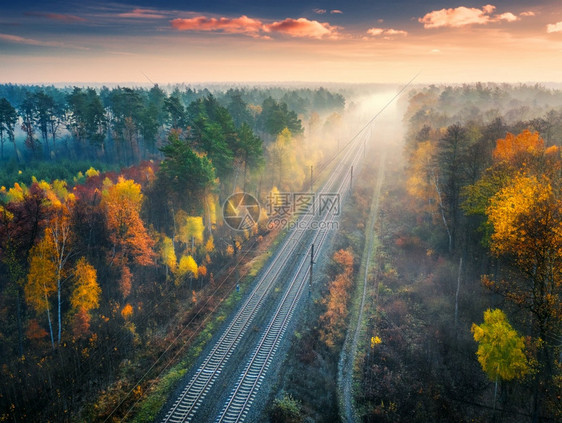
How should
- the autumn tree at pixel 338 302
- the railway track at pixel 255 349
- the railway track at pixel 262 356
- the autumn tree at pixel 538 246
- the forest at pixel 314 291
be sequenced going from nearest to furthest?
the autumn tree at pixel 538 246 → the railway track at pixel 262 356 → the railway track at pixel 255 349 → the forest at pixel 314 291 → the autumn tree at pixel 338 302

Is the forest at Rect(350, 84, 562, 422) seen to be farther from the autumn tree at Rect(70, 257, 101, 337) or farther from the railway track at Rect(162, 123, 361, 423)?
the autumn tree at Rect(70, 257, 101, 337)

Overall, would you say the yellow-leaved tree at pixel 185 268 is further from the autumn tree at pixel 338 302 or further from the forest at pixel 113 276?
the autumn tree at pixel 338 302

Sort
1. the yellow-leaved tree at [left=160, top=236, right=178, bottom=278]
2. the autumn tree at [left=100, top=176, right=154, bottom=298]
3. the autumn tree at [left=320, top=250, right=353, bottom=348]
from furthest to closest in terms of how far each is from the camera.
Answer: the yellow-leaved tree at [left=160, top=236, right=178, bottom=278] < the autumn tree at [left=100, top=176, right=154, bottom=298] < the autumn tree at [left=320, top=250, right=353, bottom=348]

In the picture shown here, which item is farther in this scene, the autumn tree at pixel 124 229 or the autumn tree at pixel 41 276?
the autumn tree at pixel 124 229

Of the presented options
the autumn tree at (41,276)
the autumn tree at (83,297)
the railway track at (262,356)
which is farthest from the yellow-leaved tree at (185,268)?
the autumn tree at (41,276)

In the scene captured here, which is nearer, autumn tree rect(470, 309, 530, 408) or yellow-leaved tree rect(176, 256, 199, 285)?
autumn tree rect(470, 309, 530, 408)

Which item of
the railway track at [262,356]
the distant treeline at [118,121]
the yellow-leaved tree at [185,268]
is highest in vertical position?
the distant treeline at [118,121]

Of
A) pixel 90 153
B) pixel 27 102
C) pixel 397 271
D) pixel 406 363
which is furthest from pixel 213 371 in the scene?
pixel 27 102

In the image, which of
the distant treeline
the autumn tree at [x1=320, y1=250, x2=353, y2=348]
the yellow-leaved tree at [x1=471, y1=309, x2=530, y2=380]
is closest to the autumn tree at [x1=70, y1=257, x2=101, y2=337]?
the autumn tree at [x1=320, y1=250, x2=353, y2=348]

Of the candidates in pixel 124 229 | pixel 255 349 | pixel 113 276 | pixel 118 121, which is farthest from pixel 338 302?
pixel 118 121

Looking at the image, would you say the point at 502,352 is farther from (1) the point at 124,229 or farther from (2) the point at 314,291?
(1) the point at 124,229
